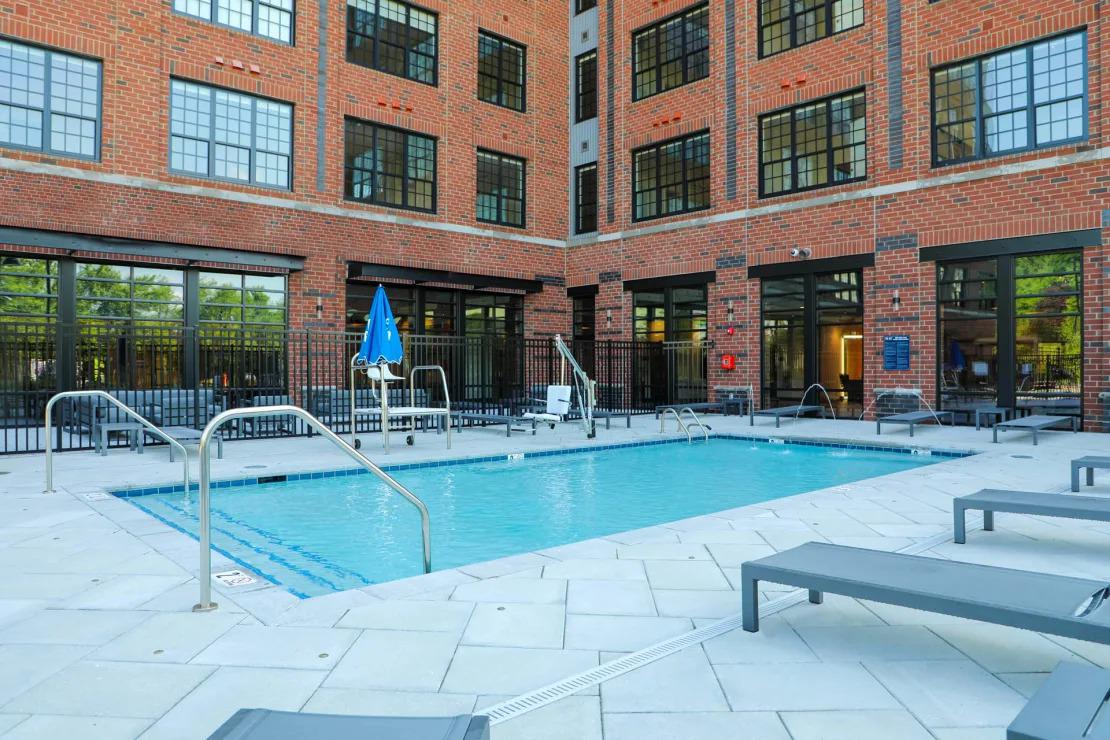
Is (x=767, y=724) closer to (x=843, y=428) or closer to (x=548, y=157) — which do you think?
(x=843, y=428)

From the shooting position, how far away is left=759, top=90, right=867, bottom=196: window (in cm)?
1459

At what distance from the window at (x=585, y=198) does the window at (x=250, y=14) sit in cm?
818

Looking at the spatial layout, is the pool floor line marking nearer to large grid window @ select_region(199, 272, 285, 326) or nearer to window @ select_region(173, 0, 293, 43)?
large grid window @ select_region(199, 272, 285, 326)

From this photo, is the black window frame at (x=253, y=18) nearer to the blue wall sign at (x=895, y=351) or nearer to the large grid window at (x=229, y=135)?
the large grid window at (x=229, y=135)

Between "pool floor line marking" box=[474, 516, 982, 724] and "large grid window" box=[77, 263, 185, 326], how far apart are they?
12436 millimetres

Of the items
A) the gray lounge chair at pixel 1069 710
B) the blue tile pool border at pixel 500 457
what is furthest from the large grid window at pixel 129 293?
the gray lounge chair at pixel 1069 710

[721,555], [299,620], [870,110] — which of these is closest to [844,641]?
[721,555]

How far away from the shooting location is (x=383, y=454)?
9.67 m

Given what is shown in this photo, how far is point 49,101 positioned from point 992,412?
55.6 ft

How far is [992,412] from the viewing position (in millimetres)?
11875

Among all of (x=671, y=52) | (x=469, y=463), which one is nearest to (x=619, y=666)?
(x=469, y=463)

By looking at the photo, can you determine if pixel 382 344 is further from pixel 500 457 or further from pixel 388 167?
pixel 388 167

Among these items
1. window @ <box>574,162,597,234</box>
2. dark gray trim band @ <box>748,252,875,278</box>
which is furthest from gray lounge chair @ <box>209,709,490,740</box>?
window @ <box>574,162,597,234</box>

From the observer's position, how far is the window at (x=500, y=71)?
61.0 ft
